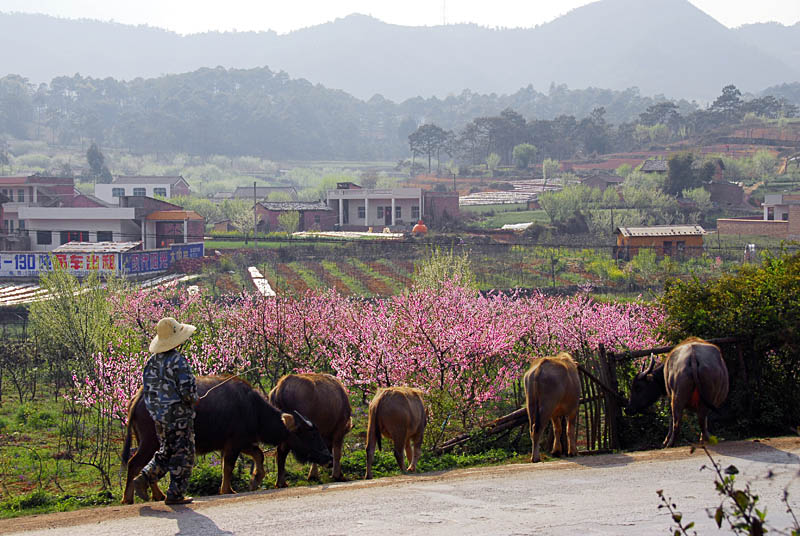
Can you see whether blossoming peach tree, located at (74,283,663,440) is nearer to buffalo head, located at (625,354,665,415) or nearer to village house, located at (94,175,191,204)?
buffalo head, located at (625,354,665,415)

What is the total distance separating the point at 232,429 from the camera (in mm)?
9922

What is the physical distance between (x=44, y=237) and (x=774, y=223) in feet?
175

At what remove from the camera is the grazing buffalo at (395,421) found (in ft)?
36.5

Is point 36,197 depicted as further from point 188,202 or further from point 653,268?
point 653,268

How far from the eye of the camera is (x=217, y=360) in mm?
19688

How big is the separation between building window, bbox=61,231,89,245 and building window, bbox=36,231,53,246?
1.01 m

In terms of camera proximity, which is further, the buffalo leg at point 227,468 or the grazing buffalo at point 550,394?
the grazing buffalo at point 550,394

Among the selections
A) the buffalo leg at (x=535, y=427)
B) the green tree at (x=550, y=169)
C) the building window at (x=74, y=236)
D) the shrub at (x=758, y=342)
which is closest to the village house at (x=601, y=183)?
the green tree at (x=550, y=169)

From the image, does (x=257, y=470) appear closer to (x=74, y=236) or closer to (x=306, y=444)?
(x=306, y=444)

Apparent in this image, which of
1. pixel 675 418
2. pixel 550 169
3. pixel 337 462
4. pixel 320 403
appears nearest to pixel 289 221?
pixel 550 169

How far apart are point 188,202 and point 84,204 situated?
26196 mm

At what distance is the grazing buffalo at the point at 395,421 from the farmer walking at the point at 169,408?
274cm

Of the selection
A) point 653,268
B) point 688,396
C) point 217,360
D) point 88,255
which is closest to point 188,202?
point 88,255

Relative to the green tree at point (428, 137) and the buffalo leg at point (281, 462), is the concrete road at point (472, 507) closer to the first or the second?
the buffalo leg at point (281, 462)
